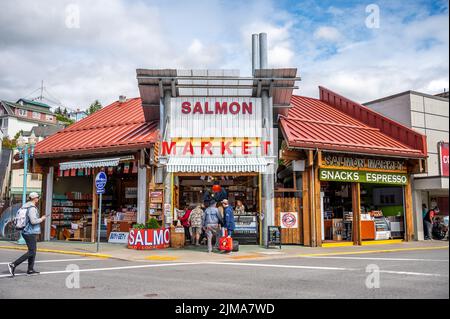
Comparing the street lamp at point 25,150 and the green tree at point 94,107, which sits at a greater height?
the green tree at point 94,107

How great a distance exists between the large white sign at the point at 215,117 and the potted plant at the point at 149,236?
3848 mm

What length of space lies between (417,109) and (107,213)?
16.4 meters

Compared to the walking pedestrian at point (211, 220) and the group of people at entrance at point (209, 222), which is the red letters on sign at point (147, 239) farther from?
the walking pedestrian at point (211, 220)

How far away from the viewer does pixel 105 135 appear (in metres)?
20.4

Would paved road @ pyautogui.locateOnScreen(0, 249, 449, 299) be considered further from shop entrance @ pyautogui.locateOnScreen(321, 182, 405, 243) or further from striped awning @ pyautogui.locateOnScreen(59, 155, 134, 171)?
shop entrance @ pyautogui.locateOnScreen(321, 182, 405, 243)

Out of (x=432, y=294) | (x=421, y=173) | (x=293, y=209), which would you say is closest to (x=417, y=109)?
(x=421, y=173)

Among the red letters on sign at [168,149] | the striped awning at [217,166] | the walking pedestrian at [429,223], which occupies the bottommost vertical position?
the walking pedestrian at [429,223]

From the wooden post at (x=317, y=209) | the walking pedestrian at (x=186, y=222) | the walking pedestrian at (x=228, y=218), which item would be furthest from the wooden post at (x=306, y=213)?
the walking pedestrian at (x=186, y=222)

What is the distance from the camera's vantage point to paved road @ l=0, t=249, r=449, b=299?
24.1 feet

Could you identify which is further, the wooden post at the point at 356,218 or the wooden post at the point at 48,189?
the wooden post at the point at 48,189

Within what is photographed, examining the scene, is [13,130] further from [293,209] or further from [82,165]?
[293,209]

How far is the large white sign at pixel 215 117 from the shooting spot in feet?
59.9

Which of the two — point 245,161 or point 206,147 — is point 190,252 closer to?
point 245,161

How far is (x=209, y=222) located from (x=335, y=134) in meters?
7.85
